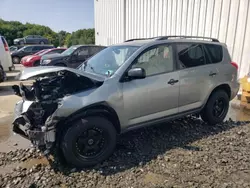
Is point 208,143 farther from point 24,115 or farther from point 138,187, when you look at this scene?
point 24,115

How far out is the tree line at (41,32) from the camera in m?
42.8

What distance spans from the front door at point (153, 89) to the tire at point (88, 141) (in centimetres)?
42

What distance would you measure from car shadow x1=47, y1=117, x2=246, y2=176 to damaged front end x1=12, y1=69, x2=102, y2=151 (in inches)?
19.5

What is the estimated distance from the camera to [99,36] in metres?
19.8

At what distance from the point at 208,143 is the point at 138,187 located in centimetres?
175

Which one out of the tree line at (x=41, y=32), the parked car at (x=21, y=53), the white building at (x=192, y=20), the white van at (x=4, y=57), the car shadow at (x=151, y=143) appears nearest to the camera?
the car shadow at (x=151, y=143)

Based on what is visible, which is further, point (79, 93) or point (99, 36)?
point (99, 36)

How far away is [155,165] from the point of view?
3.26 m

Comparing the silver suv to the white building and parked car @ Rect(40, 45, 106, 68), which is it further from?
parked car @ Rect(40, 45, 106, 68)

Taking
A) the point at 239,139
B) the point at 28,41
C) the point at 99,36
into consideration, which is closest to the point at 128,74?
the point at 239,139

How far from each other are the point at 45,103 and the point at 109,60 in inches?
52.7

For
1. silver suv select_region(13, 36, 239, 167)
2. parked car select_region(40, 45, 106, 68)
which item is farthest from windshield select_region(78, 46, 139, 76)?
parked car select_region(40, 45, 106, 68)

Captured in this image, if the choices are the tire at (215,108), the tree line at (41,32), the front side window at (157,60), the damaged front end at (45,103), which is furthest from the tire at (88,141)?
the tree line at (41,32)

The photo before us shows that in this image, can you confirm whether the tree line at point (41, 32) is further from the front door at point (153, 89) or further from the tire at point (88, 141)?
the tire at point (88, 141)
